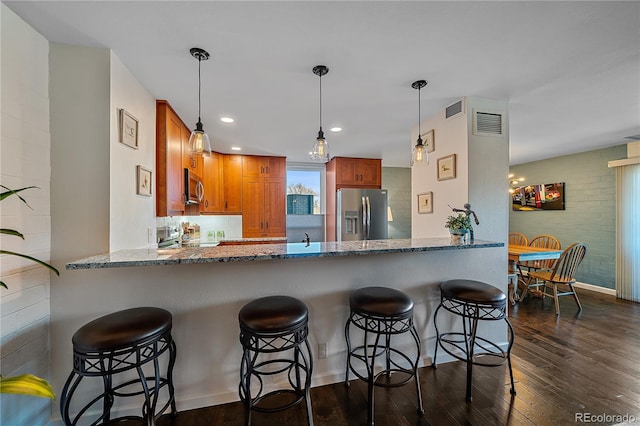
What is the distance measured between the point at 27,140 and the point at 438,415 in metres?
2.98

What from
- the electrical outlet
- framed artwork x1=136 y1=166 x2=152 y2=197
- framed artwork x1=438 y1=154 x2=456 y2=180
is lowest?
the electrical outlet

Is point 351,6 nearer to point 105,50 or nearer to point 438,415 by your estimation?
point 105,50

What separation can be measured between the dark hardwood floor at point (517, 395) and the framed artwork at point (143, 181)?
1606 mm

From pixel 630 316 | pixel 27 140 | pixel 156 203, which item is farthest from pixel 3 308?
pixel 630 316

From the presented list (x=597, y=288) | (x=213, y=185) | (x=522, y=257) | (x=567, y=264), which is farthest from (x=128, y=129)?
(x=597, y=288)

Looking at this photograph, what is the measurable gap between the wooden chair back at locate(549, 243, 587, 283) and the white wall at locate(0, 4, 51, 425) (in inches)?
203

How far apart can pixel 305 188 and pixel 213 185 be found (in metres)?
1.86

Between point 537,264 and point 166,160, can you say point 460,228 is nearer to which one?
point 166,160

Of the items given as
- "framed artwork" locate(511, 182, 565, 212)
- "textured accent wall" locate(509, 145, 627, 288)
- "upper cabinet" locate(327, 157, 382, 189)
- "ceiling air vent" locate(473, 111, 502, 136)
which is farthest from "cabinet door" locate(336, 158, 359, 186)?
"textured accent wall" locate(509, 145, 627, 288)

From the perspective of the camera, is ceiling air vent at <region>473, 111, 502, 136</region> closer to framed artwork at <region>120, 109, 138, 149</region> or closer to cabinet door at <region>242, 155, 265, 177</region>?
framed artwork at <region>120, 109, 138, 149</region>

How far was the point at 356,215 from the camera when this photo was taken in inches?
179

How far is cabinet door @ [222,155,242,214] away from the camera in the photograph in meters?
4.41

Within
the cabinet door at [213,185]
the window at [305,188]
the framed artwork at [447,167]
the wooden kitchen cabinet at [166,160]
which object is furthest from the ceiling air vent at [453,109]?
the cabinet door at [213,185]

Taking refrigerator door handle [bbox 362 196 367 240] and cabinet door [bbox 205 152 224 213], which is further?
refrigerator door handle [bbox 362 196 367 240]
